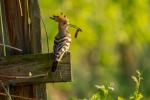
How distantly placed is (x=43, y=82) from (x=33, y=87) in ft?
0.25

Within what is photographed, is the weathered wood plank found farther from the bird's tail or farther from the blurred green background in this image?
the blurred green background

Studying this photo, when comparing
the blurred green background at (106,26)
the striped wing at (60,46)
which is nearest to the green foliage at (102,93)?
the striped wing at (60,46)

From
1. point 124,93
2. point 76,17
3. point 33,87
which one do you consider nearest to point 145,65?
point 124,93

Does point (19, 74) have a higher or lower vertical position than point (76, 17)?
lower

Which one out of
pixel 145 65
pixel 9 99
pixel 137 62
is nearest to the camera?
pixel 9 99

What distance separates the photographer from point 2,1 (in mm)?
4586

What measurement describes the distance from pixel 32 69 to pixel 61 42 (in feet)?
0.87

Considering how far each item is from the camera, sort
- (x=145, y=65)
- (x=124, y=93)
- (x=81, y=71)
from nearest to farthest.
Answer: (x=124, y=93), (x=145, y=65), (x=81, y=71)

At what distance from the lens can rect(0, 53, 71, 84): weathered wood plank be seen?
4.53 meters

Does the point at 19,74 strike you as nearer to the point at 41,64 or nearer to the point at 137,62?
the point at 41,64

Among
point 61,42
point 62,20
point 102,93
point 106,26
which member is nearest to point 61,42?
point 61,42

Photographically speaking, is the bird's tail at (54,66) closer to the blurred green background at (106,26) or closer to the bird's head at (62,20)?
the bird's head at (62,20)

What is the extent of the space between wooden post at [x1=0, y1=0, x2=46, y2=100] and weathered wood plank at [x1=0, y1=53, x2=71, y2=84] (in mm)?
65

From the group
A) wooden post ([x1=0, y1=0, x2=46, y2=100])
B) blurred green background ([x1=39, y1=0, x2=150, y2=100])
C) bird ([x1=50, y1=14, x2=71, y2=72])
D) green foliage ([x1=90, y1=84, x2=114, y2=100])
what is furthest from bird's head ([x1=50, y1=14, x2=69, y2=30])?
blurred green background ([x1=39, y1=0, x2=150, y2=100])
